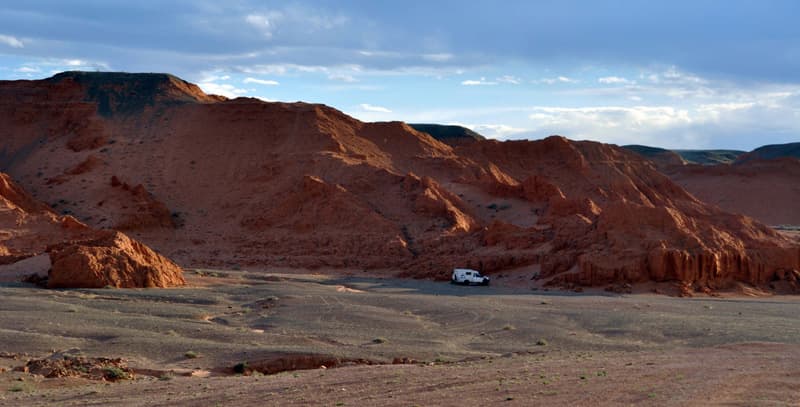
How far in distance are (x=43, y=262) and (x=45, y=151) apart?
31204 mm

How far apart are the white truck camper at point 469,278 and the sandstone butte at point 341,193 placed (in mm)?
2397

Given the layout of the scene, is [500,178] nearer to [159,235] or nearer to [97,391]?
[159,235]

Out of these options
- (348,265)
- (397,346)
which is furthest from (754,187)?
(397,346)

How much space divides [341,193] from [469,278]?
13.3 m

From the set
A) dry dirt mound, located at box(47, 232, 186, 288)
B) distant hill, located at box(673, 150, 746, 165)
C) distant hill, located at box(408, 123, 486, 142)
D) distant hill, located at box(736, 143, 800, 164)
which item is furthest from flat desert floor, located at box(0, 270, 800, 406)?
distant hill, located at box(673, 150, 746, 165)

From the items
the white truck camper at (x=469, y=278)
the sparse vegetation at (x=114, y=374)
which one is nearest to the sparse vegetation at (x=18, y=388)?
the sparse vegetation at (x=114, y=374)

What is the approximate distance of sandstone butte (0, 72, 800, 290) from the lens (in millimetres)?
38375

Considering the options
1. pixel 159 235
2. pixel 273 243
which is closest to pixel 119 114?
pixel 159 235

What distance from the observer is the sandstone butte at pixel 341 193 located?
38.4m

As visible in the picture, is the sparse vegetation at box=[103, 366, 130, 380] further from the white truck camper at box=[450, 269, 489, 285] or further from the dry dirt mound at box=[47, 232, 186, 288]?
the white truck camper at box=[450, 269, 489, 285]

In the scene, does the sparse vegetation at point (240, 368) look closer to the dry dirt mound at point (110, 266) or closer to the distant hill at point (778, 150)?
the dry dirt mound at point (110, 266)

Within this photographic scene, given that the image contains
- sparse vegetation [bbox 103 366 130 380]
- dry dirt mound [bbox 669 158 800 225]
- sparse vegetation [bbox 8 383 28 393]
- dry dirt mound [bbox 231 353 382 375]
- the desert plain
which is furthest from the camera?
dry dirt mound [bbox 669 158 800 225]

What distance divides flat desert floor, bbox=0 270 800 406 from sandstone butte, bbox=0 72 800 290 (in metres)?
3.46

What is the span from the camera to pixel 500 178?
213 ft
